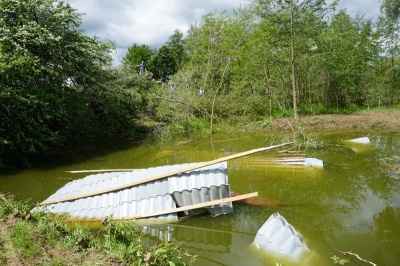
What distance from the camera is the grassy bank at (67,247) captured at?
3.41 meters

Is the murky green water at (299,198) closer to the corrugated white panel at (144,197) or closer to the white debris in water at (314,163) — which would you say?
the white debris in water at (314,163)

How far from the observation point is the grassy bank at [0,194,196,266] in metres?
3.41

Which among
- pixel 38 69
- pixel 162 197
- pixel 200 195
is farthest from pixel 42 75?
pixel 200 195

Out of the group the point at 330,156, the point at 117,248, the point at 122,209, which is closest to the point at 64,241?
the point at 117,248

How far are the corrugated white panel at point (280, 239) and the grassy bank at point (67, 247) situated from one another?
3.95 ft

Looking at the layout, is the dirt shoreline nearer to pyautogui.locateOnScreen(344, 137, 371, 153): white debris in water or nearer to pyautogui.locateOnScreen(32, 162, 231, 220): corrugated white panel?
pyautogui.locateOnScreen(344, 137, 371, 153): white debris in water

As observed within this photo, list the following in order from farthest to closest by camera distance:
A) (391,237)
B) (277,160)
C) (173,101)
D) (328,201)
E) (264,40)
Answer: (264,40) < (173,101) < (277,160) < (328,201) < (391,237)

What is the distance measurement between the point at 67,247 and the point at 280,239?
3.04m

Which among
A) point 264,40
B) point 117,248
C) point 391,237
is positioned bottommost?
point 391,237

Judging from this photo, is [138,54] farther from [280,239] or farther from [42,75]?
[280,239]

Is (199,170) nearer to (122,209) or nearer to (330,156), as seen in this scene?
(122,209)

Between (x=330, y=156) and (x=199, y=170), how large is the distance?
6088mm

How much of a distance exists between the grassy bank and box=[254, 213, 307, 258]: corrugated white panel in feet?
3.95

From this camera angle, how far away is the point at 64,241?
3895mm
